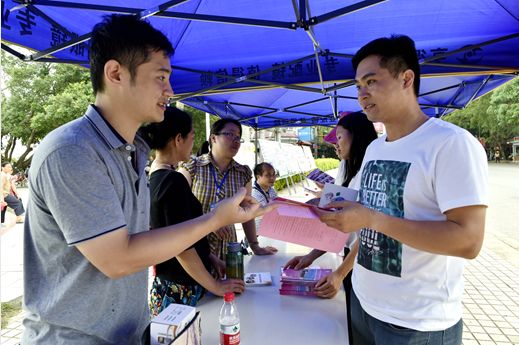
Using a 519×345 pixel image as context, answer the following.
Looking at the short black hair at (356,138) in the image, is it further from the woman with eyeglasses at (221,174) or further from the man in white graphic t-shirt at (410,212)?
the woman with eyeglasses at (221,174)

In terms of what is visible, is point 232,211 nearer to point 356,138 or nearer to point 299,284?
point 299,284

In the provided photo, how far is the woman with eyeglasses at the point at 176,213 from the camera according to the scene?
5.36 ft

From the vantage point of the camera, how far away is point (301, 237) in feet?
5.43

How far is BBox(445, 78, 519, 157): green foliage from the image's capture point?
26812 millimetres

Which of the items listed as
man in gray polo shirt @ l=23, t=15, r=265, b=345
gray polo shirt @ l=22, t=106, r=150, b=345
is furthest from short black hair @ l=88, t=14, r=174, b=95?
gray polo shirt @ l=22, t=106, r=150, b=345

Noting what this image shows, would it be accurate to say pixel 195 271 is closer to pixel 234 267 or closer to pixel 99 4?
pixel 234 267

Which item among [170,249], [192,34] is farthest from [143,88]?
[192,34]

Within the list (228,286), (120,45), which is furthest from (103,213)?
(228,286)

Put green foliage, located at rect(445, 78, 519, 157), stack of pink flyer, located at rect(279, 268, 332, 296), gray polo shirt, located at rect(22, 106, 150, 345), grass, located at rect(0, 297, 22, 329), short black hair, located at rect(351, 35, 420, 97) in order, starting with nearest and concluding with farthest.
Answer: gray polo shirt, located at rect(22, 106, 150, 345) < short black hair, located at rect(351, 35, 420, 97) < stack of pink flyer, located at rect(279, 268, 332, 296) < grass, located at rect(0, 297, 22, 329) < green foliage, located at rect(445, 78, 519, 157)

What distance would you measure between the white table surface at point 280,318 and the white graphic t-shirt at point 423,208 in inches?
10.8

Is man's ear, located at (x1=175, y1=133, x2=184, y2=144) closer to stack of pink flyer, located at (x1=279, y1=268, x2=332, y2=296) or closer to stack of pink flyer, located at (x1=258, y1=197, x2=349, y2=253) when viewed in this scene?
stack of pink flyer, located at (x1=258, y1=197, x2=349, y2=253)

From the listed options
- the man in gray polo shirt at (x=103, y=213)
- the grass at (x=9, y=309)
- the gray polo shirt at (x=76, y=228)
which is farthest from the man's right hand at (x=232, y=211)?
the grass at (x=9, y=309)

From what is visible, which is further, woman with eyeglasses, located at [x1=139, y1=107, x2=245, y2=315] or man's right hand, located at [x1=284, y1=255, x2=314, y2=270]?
man's right hand, located at [x1=284, y1=255, x2=314, y2=270]

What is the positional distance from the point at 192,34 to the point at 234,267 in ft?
6.86
